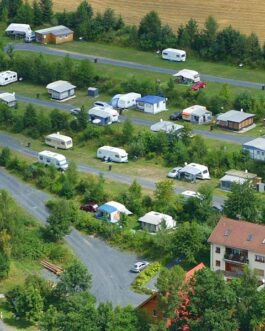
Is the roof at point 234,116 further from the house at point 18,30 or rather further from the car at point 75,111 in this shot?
the house at point 18,30

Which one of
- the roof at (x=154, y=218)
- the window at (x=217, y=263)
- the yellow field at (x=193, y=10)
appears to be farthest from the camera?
the yellow field at (x=193, y=10)

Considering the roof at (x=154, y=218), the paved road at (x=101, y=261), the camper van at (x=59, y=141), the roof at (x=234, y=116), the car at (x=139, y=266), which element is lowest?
the paved road at (x=101, y=261)

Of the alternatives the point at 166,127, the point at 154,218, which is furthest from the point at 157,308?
the point at 166,127

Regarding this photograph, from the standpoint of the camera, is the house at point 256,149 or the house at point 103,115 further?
the house at point 103,115

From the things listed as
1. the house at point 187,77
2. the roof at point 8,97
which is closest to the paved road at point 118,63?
the house at point 187,77

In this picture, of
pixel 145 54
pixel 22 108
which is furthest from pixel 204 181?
pixel 145 54

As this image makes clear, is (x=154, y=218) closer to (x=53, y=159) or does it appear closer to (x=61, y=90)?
(x=53, y=159)
